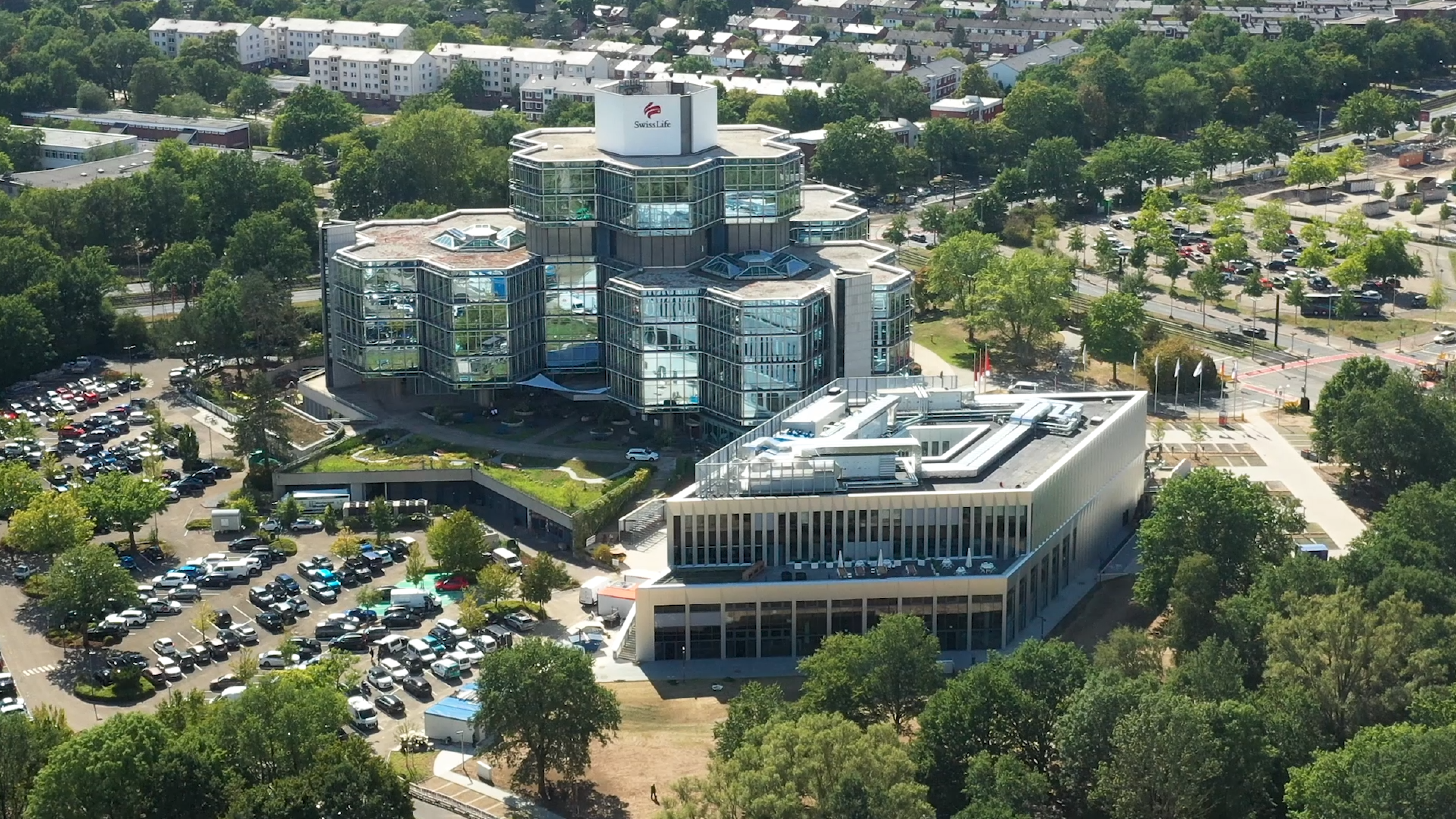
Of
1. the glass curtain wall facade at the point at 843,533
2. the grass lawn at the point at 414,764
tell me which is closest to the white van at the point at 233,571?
the grass lawn at the point at 414,764

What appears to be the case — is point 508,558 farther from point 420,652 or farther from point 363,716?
point 363,716

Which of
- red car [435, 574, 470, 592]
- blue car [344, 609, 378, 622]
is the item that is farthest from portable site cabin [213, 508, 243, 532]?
red car [435, 574, 470, 592]

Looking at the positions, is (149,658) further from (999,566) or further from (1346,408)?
(1346,408)

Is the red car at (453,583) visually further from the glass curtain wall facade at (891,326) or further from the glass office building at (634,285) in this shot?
the glass curtain wall facade at (891,326)

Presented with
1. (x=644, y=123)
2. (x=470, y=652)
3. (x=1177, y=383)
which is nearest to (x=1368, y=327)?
(x=1177, y=383)

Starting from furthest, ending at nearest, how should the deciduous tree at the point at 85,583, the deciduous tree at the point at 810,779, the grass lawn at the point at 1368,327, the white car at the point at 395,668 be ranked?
the grass lawn at the point at 1368,327, the deciduous tree at the point at 85,583, the white car at the point at 395,668, the deciduous tree at the point at 810,779

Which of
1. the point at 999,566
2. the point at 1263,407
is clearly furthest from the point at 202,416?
the point at 1263,407
